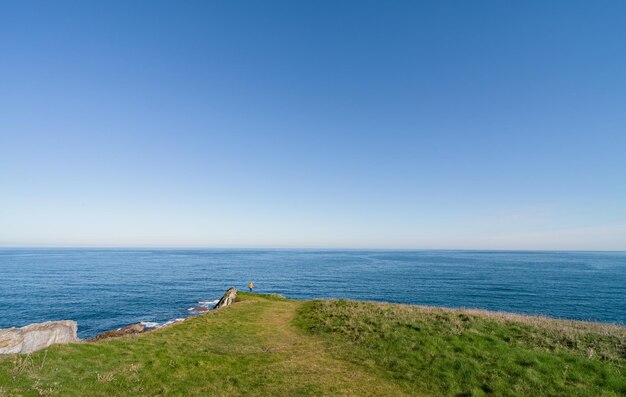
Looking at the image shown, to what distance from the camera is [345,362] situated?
1894 centimetres

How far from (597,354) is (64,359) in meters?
32.3

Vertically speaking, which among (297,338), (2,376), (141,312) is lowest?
(141,312)

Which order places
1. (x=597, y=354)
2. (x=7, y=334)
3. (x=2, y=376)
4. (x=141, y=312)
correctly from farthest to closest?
(x=141, y=312) → (x=7, y=334) → (x=597, y=354) → (x=2, y=376)

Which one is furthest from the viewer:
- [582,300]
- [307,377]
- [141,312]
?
[582,300]

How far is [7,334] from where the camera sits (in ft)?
65.0

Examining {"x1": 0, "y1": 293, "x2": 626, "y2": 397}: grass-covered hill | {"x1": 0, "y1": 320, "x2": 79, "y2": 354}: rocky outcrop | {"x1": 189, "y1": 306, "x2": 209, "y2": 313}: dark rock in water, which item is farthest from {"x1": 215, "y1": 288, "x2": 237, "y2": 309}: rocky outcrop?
{"x1": 0, "y1": 320, "x2": 79, "y2": 354}: rocky outcrop

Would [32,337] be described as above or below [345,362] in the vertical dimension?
above

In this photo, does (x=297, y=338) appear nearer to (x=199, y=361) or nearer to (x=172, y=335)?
(x=199, y=361)

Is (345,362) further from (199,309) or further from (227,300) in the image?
(199,309)

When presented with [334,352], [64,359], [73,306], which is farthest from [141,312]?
[334,352]

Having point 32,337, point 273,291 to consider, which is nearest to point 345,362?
point 32,337

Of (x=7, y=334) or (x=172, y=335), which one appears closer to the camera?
(x=7, y=334)

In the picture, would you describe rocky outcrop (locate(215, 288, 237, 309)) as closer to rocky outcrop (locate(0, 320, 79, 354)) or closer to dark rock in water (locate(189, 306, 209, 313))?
dark rock in water (locate(189, 306, 209, 313))

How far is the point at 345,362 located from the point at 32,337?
2162cm
